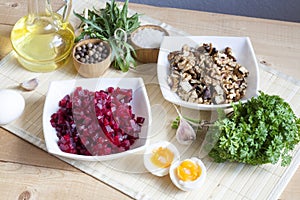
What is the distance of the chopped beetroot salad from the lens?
1.38 metres

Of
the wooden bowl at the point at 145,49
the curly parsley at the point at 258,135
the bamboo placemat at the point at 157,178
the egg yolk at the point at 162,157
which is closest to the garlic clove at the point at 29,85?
the bamboo placemat at the point at 157,178

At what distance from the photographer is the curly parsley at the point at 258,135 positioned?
1.33 metres

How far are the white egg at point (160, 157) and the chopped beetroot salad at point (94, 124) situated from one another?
0.19ft

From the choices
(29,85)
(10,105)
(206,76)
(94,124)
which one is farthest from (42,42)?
(206,76)

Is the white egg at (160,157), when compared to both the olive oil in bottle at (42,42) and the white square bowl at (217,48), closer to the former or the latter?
the white square bowl at (217,48)

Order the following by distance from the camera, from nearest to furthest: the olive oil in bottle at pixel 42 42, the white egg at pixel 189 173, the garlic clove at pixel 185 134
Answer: the white egg at pixel 189 173 < the garlic clove at pixel 185 134 < the olive oil in bottle at pixel 42 42

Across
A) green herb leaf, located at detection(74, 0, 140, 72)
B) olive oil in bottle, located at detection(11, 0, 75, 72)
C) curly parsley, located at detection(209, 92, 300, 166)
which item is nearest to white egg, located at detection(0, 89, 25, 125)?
olive oil in bottle, located at detection(11, 0, 75, 72)

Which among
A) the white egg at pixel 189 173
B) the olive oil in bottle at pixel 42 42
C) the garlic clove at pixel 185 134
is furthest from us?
the olive oil in bottle at pixel 42 42

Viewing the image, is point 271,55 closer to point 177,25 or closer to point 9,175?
point 177,25

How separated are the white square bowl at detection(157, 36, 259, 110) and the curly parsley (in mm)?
100

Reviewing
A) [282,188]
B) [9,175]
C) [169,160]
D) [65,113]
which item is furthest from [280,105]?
[9,175]

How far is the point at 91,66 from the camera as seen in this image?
1.53 m

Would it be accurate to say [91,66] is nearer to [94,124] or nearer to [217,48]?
[94,124]

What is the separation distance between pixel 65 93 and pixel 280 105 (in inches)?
23.4
